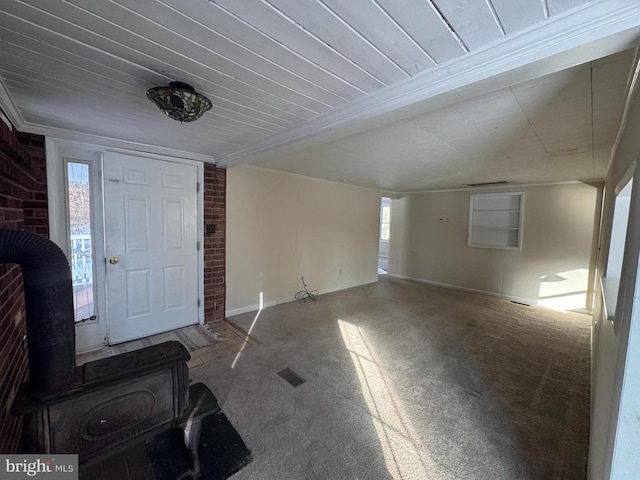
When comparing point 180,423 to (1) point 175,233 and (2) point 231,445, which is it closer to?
(2) point 231,445

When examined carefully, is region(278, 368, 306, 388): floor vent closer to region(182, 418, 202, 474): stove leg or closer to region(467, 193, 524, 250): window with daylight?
region(182, 418, 202, 474): stove leg

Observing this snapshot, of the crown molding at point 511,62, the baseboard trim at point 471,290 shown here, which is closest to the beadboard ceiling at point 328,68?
the crown molding at point 511,62

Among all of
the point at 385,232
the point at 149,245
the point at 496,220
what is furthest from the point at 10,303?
the point at 385,232

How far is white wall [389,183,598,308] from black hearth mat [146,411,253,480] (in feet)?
17.5

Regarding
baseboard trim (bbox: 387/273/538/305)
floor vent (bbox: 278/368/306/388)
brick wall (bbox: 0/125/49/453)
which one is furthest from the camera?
baseboard trim (bbox: 387/273/538/305)

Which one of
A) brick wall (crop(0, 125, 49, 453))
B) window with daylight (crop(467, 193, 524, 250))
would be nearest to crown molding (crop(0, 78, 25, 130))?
brick wall (crop(0, 125, 49, 453))

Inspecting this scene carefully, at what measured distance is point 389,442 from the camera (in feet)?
5.63

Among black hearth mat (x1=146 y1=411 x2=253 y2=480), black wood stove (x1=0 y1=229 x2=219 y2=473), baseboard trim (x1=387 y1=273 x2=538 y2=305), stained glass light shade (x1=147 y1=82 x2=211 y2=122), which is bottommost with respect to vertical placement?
black hearth mat (x1=146 y1=411 x2=253 y2=480)

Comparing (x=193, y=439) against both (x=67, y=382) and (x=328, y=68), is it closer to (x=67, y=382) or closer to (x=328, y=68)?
(x=67, y=382)

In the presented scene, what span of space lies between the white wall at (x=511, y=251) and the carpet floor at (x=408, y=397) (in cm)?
96

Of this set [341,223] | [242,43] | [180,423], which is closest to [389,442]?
[180,423]

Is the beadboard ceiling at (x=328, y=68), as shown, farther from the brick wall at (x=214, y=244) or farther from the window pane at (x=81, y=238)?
the brick wall at (x=214, y=244)

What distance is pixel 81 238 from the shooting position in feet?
8.86

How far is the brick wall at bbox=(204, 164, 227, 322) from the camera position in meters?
3.48
